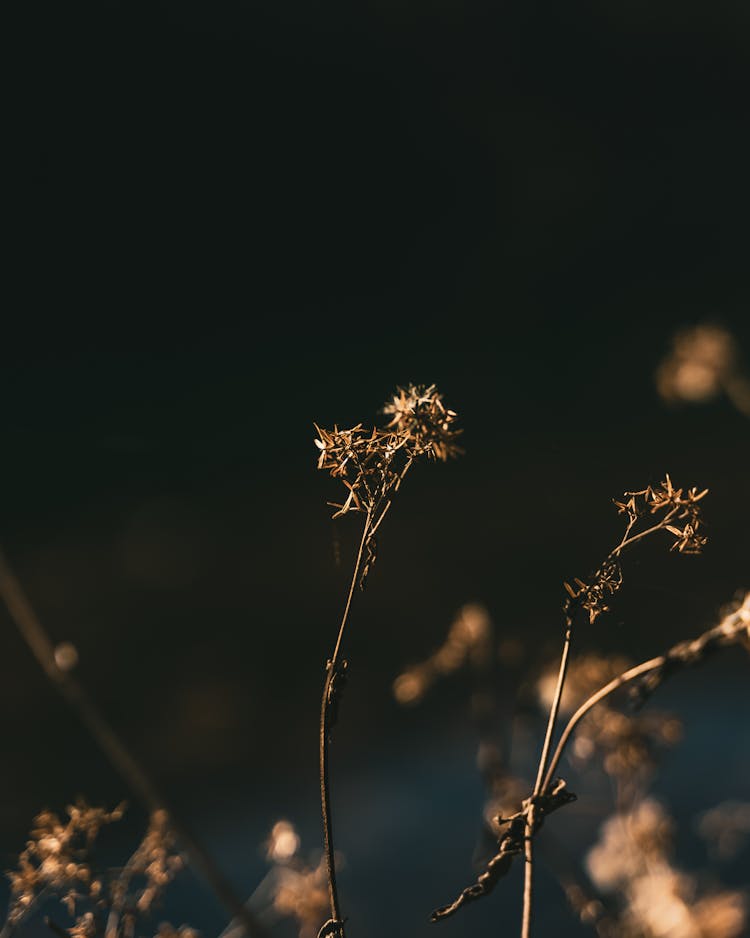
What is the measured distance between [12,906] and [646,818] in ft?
5.49

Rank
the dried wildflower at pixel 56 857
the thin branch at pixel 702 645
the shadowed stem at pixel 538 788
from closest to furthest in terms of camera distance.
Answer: the thin branch at pixel 702 645 < the shadowed stem at pixel 538 788 < the dried wildflower at pixel 56 857

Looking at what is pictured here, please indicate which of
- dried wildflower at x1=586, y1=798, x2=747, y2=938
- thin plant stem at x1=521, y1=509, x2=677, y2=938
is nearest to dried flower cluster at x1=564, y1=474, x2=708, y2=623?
thin plant stem at x1=521, y1=509, x2=677, y2=938

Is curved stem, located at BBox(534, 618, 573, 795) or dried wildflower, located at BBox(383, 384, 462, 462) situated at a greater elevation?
dried wildflower, located at BBox(383, 384, 462, 462)

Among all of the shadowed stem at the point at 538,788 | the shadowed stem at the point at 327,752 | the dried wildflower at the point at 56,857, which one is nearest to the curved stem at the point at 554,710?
the shadowed stem at the point at 538,788

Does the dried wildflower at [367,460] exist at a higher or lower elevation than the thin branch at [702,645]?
higher

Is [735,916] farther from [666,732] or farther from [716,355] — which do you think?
[716,355]

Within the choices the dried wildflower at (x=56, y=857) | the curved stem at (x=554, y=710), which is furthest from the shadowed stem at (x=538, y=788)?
the dried wildflower at (x=56, y=857)

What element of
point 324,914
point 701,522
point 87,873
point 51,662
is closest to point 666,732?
point 324,914

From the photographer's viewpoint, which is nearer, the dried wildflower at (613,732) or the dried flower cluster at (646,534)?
the dried flower cluster at (646,534)

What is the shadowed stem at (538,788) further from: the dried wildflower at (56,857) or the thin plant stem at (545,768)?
the dried wildflower at (56,857)

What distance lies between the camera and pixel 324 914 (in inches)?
64.0

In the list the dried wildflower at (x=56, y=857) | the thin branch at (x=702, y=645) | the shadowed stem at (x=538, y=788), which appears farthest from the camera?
the dried wildflower at (x=56, y=857)

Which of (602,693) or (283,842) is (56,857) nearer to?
(283,842)

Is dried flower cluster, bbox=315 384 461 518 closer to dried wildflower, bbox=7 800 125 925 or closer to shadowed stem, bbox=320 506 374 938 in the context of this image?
shadowed stem, bbox=320 506 374 938
